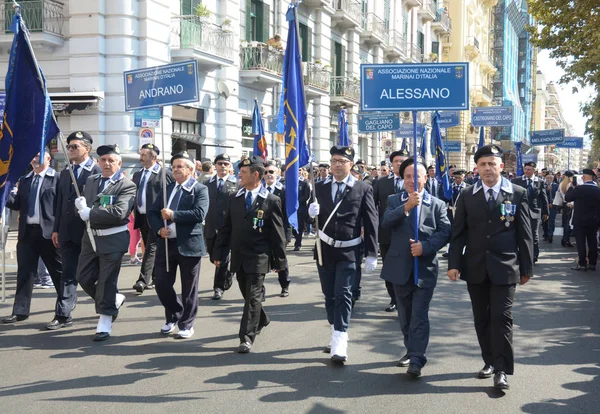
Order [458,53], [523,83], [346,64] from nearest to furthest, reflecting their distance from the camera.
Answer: [346,64] → [458,53] → [523,83]

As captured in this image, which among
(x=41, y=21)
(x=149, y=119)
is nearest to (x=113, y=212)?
(x=149, y=119)

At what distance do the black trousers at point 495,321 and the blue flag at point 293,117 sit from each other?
2.10 metres

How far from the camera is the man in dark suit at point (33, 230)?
771cm

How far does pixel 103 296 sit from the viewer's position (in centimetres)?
700

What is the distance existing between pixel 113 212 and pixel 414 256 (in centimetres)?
321

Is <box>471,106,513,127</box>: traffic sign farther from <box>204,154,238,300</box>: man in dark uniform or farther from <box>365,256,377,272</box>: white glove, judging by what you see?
<box>365,256,377,272</box>: white glove

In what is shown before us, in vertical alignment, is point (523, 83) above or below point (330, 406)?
above

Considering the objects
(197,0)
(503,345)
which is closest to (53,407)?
(503,345)

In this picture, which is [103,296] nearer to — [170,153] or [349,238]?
[349,238]

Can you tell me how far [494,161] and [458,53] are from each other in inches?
2043

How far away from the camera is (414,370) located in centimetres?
571

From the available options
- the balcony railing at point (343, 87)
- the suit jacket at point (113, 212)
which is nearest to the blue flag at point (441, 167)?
the suit jacket at point (113, 212)

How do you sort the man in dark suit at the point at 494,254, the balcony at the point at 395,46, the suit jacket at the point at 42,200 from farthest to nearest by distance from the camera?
the balcony at the point at 395,46 → the suit jacket at the point at 42,200 → the man in dark suit at the point at 494,254

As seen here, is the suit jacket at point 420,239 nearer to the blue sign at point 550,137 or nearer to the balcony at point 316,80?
the blue sign at point 550,137
